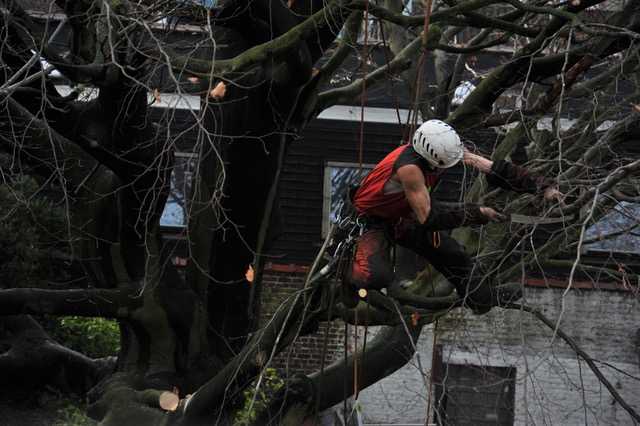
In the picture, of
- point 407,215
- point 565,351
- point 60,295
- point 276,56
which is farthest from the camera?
point 565,351

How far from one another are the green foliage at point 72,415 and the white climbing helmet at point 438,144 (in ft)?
20.2

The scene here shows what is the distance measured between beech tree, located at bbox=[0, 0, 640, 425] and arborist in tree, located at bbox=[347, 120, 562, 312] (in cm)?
32

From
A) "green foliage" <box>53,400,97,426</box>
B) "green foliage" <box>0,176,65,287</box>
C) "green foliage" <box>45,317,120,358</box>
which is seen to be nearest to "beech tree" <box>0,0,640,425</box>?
"green foliage" <box>53,400,97,426</box>

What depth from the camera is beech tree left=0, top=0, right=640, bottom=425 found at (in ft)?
26.6

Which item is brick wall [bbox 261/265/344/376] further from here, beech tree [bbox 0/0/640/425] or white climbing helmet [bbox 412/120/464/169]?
white climbing helmet [bbox 412/120/464/169]

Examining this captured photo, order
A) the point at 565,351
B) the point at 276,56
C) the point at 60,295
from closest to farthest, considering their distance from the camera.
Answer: the point at 276,56 < the point at 60,295 < the point at 565,351

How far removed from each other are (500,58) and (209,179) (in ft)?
24.2

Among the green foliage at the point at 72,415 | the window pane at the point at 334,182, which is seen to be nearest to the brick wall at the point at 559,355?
the window pane at the point at 334,182

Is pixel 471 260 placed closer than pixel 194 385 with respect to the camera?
A: Yes

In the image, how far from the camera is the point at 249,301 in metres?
9.63

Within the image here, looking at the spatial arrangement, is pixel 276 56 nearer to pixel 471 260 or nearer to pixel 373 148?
pixel 471 260

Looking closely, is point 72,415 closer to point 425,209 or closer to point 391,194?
point 391,194

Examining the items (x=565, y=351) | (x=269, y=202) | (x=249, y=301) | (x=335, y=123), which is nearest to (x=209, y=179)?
(x=269, y=202)

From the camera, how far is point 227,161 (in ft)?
29.6
